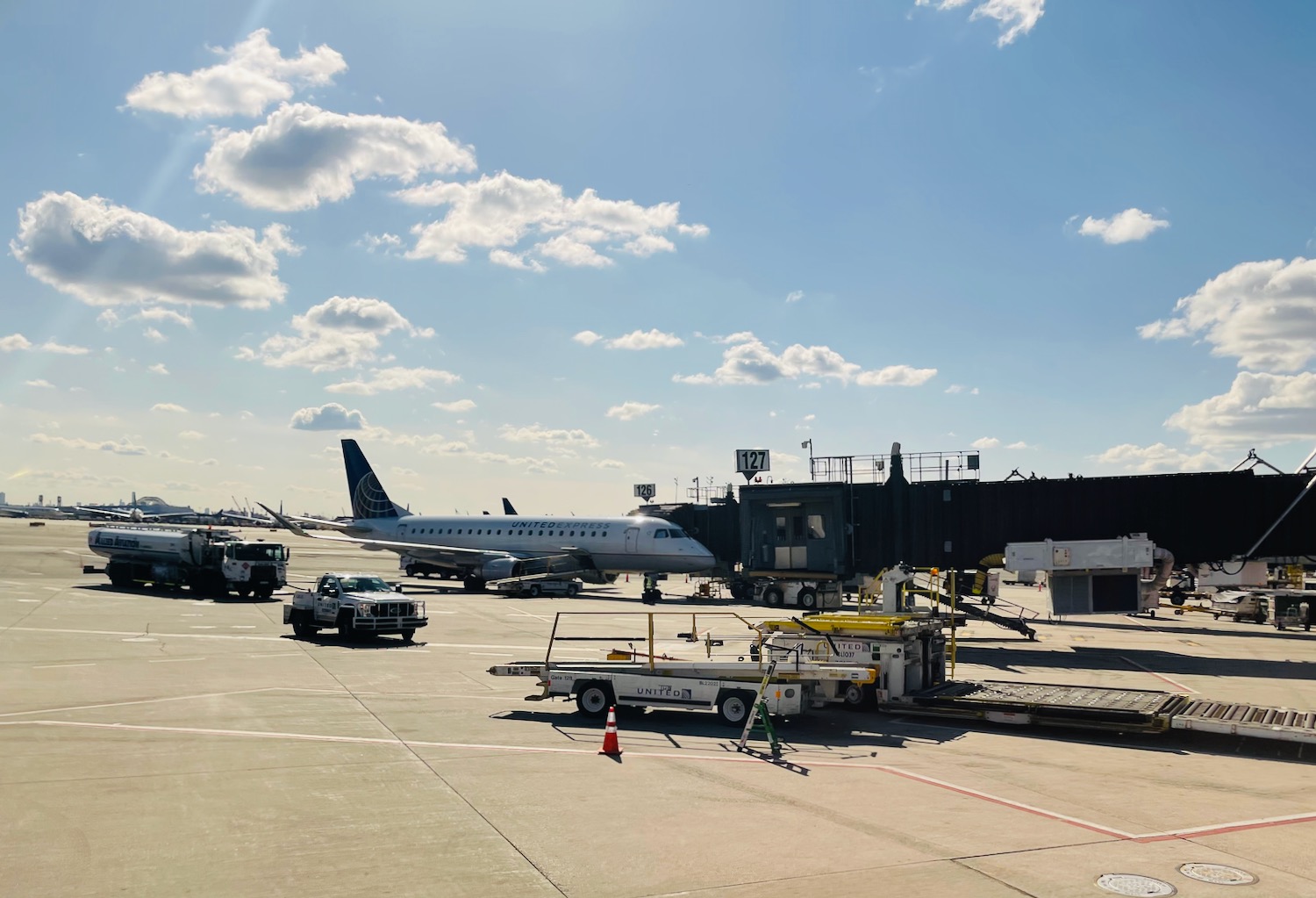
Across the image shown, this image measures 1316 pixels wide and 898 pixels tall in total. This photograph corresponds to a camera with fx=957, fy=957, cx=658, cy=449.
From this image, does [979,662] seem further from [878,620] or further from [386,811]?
[386,811]

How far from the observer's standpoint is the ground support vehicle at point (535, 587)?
50156 mm

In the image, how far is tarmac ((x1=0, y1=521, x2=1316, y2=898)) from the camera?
8.93 metres

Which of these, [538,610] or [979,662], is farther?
[538,610]

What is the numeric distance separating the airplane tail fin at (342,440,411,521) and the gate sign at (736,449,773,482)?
2605 centimetres

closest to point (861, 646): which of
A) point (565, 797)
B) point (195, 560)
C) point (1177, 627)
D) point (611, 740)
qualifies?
point (611, 740)

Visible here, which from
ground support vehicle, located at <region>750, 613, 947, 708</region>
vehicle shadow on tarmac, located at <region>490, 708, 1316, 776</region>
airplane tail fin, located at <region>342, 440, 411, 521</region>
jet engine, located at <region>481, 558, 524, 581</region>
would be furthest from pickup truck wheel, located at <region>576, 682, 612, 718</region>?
airplane tail fin, located at <region>342, 440, 411, 521</region>

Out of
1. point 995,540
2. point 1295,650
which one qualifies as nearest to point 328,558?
point 995,540

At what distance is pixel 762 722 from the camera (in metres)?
17.1

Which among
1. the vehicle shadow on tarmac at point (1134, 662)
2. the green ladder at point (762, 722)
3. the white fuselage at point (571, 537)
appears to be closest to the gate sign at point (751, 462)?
the white fuselage at point (571, 537)

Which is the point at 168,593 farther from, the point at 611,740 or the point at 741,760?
the point at 741,760

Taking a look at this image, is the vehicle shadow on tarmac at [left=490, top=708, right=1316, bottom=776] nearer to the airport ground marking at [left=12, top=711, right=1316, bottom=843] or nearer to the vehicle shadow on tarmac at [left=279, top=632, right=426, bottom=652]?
the airport ground marking at [left=12, top=711, right=1316, bottom=843]

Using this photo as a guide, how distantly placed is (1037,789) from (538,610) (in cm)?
3075

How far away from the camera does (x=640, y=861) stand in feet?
30.8

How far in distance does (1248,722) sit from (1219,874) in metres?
7.84
